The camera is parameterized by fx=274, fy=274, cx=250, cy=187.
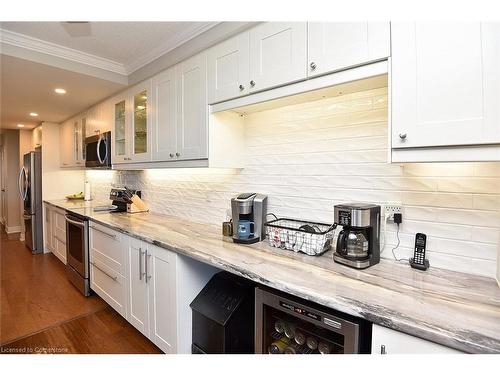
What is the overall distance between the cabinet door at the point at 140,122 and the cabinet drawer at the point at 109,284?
3.55 ft

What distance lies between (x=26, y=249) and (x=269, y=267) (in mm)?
5514

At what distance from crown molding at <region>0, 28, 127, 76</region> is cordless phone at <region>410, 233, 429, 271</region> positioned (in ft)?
9.73

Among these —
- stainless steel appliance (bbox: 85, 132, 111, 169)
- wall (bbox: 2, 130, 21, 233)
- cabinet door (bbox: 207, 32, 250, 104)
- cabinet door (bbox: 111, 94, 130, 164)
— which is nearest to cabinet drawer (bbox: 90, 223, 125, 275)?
cabinet door (bbox: 111, 94, 130, 164)

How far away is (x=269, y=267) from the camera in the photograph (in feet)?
4.48

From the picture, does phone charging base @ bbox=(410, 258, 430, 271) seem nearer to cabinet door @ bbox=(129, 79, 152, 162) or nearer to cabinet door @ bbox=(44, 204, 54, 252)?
cabinet door @ bbox=(129, 79, 152, 162)

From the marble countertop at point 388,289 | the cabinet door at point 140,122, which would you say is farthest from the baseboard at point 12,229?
the marble countertop at point 388,289

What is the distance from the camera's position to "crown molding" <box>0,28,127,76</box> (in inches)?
83.8

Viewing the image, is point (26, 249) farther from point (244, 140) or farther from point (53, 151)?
point (244, 140)

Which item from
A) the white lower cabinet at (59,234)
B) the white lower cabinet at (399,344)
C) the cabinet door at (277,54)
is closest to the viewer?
the white lower cabinet at (399,344)

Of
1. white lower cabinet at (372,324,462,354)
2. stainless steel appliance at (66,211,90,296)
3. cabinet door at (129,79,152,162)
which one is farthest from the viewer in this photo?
stainless steel appliance at (66,211,90,296)

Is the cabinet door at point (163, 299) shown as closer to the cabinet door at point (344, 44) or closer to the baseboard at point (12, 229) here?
the cabinet door at point (344, 44)

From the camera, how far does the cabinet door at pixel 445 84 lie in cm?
93

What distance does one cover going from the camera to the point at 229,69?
1.81m

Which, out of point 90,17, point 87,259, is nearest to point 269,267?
point 90,17
